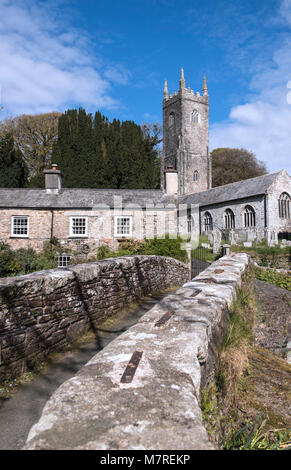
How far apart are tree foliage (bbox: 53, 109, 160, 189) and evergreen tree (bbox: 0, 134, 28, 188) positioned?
4098 millimetres

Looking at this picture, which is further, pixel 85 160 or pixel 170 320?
pixel 85 160

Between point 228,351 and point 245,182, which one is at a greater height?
point 245,182

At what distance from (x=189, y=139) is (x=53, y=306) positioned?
156ft

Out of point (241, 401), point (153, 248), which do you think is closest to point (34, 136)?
point (153, 248)

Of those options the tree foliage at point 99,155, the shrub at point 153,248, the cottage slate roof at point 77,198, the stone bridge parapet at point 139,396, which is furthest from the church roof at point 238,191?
the stone bridge parapet at point 139,396

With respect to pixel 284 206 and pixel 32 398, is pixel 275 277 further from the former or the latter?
pixel 284 206

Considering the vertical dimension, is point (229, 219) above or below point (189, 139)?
below

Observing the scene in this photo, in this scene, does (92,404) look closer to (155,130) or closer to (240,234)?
(240,234)

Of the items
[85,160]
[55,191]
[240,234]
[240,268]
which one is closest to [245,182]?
[240,234]

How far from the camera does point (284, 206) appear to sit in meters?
28.7

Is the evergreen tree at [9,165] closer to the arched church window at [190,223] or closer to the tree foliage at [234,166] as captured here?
the arched church window at [190,223]

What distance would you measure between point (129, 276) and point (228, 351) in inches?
173

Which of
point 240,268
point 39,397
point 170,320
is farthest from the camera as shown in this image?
point 240,268

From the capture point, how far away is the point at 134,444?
127cm
